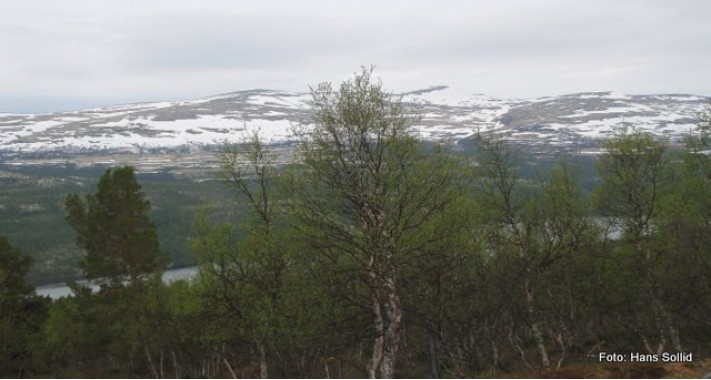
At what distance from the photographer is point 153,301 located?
5228 centimetres

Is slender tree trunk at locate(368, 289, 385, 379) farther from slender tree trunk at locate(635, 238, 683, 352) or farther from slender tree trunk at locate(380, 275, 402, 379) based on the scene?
slender tree trunk at locate(635, 238, 683, 352)

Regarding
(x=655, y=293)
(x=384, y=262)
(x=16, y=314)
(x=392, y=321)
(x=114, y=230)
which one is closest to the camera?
→ (x=392, y=321)

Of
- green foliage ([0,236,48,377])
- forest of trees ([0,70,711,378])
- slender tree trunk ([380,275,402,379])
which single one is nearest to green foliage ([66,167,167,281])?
forest of trees ([0,70,711,378])

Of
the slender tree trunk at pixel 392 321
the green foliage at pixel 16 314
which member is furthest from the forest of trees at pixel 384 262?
the green foliage at pixel 16 314

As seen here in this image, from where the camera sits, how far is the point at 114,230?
5497cm

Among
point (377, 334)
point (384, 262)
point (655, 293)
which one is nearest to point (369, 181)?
point (384, 262)

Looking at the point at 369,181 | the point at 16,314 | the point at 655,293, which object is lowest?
the point at 16,314

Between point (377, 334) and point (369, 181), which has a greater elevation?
point (369, 181)

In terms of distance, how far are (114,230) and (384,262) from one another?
128 ft

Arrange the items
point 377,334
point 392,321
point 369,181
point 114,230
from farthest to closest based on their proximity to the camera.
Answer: point 114,230 → point 369,181 → point 377,334 → point 392,321

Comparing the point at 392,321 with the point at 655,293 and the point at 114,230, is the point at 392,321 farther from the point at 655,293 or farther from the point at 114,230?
the point at 114,230

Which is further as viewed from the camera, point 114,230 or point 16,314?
point 114,230

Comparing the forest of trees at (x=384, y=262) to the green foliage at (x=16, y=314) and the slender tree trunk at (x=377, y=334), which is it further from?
the green foliage at (x=16, y=314)

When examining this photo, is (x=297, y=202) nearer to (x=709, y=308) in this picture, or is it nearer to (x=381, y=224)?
(x=381, y=224)
